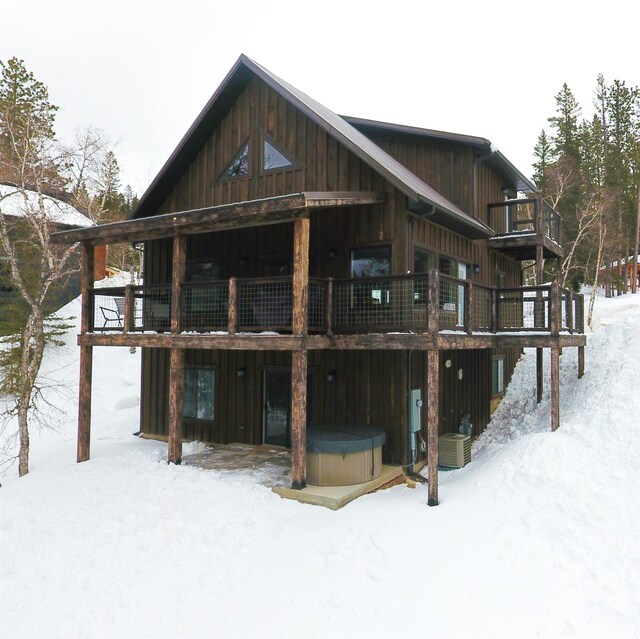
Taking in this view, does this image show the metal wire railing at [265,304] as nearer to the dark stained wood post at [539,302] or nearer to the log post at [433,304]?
the log post at [433,304]

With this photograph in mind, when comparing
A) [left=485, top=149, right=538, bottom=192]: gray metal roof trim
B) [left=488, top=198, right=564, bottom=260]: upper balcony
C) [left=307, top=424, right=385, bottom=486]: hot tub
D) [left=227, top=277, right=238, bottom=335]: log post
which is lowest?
[left=307, top=424, right=385, bottom=486]: hot tub

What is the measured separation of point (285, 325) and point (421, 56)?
209ft

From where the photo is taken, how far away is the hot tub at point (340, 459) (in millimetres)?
9469

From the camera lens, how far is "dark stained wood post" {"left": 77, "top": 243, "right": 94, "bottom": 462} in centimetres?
1188

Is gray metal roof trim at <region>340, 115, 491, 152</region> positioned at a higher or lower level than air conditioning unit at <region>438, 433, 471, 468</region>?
higher

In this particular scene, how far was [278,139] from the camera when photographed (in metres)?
12.6

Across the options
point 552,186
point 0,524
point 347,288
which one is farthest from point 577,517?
point 552,186

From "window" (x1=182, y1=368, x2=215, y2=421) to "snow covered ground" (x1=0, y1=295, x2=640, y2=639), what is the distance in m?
2.78

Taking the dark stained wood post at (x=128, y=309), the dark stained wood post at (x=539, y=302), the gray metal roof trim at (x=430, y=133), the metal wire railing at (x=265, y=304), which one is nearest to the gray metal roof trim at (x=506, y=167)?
the gray metal roof trim at (x=430, y=133)

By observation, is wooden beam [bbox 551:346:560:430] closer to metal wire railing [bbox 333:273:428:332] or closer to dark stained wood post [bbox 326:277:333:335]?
metal wire railing [bbox 333:273:428:332]

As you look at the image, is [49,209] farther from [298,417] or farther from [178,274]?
[298,417]

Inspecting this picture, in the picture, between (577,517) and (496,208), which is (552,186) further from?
(577,517)

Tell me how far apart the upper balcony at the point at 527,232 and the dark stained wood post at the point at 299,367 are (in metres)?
7.22

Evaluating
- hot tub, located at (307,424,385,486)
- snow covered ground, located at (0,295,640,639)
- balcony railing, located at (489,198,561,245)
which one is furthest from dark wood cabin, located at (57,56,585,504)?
snow covered ground, located at (0,295,640,639)
